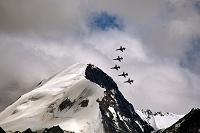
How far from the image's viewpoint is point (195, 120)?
584 ft

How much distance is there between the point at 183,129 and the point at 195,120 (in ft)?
24.1

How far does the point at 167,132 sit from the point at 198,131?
15546mm

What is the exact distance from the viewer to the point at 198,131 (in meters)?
169

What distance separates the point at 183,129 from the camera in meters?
177

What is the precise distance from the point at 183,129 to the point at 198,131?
9839 mm

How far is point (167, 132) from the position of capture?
177625mm

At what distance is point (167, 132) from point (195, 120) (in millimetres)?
14720

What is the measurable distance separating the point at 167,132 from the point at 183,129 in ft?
25.4
